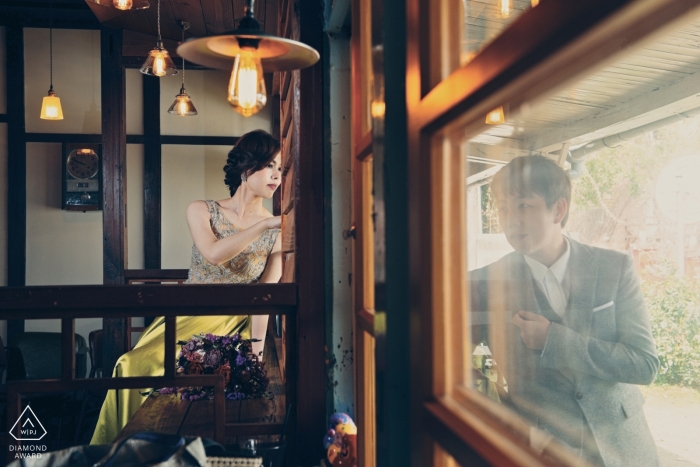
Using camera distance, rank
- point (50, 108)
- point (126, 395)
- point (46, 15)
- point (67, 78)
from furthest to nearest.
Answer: point (67, 78), point (46, 15), point (50, 108), point (126, 395)

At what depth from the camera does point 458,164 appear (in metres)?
0.69

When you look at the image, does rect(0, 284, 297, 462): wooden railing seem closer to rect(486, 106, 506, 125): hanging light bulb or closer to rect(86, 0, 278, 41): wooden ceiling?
rect(486, 106, 506, 125): hanging light bulb

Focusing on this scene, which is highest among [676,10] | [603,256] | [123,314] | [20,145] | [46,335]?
[20,145]

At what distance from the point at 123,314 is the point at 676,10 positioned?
1849 mm

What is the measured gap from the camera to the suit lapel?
1.38 ft

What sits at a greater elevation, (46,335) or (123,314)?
(123,314)

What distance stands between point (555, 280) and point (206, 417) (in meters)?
1.81

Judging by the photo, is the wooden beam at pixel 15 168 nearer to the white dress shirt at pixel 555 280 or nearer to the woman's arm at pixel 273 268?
the woman's arm at pixel 273 268

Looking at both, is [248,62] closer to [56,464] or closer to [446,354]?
[446,354]

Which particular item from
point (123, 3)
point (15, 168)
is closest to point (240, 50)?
point (123, 3)

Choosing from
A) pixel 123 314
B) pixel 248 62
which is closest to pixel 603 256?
pixel 248 62

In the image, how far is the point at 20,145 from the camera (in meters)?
6.14

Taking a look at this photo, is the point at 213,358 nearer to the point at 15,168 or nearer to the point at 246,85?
the point at 246,85

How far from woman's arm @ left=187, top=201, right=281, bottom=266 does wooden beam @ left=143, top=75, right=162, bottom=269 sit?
3.03 m
